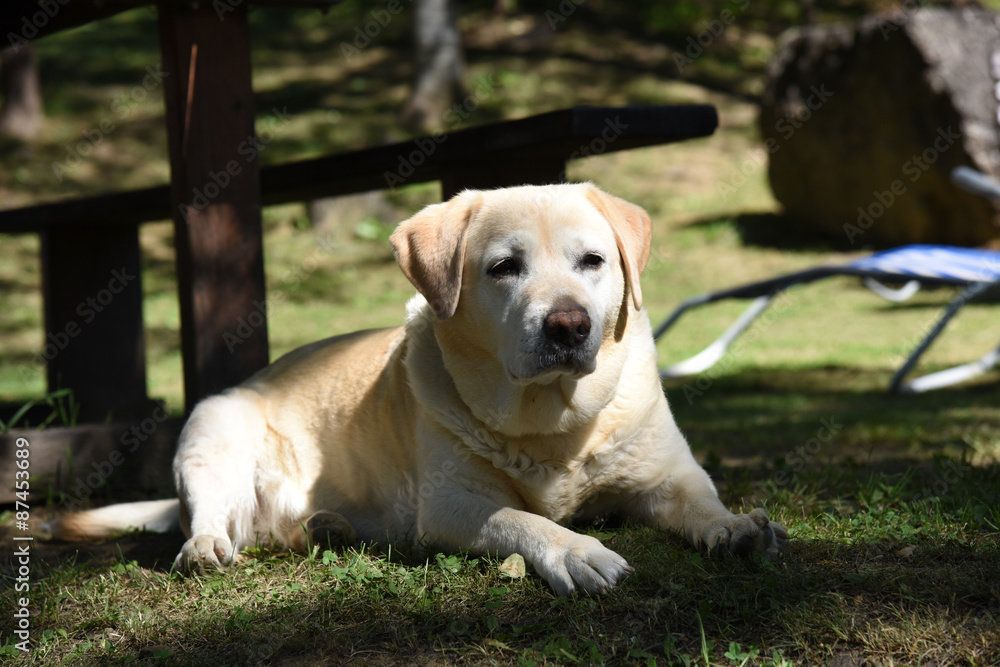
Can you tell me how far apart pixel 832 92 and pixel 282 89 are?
404 inches

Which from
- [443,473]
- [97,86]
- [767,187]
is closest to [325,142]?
[97,86]

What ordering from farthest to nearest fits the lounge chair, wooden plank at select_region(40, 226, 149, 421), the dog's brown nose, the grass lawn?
the lounge chair
wooden plank at select_region(40, 226, 149, 421)
the dog's brown nose
the grass lawn

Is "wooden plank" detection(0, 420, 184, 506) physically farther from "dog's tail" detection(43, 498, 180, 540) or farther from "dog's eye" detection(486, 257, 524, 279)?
"dog's eye" detection(486, 257, 524, 279)

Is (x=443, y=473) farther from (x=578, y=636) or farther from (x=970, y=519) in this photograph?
(x=970, y=519)

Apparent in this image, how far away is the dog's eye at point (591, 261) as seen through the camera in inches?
116

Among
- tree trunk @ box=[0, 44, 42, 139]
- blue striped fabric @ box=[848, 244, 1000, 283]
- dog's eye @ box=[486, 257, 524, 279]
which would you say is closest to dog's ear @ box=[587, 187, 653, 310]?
dog's eye @ box=[486, 257, 524, 279]

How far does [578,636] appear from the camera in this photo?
2.32 metres

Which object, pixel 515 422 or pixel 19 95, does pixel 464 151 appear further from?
pixel 19 95

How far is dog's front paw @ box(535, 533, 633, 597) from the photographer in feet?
8.25

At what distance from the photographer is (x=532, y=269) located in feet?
9.49

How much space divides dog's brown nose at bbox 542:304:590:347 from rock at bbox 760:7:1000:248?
9.76 metres

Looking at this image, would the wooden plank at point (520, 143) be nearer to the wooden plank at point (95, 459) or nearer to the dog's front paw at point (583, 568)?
the wooden plank at point (95, 459)

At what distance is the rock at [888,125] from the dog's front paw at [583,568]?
9.98m

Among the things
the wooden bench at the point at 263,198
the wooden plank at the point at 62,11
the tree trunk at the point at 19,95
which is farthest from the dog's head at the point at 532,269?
the tree trunk at the point at 19,95
